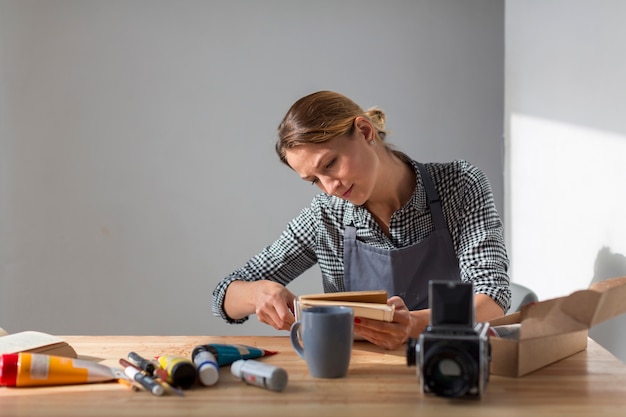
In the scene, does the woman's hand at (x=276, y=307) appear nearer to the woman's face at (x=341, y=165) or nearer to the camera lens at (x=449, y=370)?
the woman's face at (x=341, y=165)

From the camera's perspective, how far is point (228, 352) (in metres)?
1.24

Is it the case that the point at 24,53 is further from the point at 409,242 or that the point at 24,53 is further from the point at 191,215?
the point at 409,242

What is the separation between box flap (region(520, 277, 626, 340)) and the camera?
44.2 inches

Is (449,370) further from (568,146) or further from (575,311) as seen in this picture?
(568,146)

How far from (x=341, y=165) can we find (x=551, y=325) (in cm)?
69

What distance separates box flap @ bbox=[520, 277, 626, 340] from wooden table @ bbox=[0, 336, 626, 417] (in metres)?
0.08

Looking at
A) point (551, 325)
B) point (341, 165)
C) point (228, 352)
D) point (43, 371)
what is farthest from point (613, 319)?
point (43, 371)

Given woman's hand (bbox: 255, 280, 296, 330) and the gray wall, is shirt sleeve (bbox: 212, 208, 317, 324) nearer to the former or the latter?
woman's hand (bbox: 255, 280, 296, 330)

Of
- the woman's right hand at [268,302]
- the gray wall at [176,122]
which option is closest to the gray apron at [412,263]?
the woman's right hand at [268,302]

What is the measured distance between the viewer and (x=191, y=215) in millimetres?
2936

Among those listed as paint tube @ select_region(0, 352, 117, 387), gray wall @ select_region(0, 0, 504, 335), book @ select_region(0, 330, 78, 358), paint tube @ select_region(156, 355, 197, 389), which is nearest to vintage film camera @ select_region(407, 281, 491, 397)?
paint tube @ select_region(156, 355, 197, 389)

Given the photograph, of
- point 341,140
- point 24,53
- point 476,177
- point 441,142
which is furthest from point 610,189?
point 24,53

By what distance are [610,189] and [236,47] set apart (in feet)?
5.62

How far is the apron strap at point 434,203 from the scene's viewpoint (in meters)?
1.88
